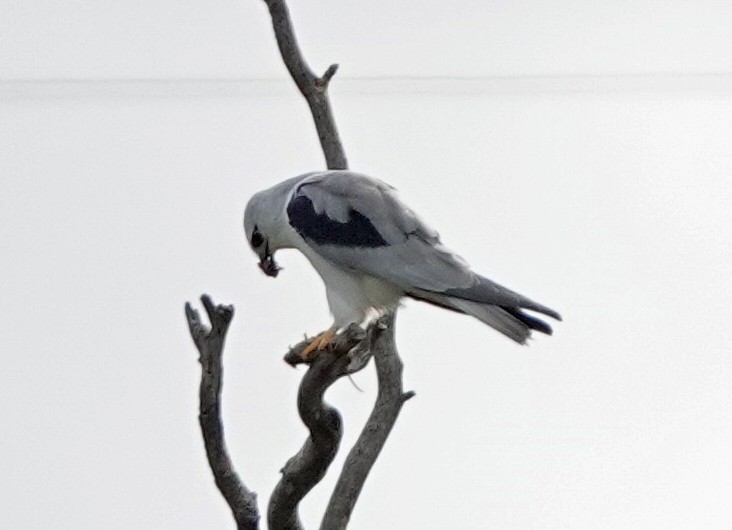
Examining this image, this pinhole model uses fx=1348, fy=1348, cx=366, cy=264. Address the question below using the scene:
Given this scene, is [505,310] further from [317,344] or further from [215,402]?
[215,402]

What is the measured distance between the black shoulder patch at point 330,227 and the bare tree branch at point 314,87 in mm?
248

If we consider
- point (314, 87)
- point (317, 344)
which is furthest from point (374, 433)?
point (314, 87)

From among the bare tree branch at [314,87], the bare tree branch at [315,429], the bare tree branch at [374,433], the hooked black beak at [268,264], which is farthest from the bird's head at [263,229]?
the bare tree branch at [315,429]

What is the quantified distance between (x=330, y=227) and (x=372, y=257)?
9cm

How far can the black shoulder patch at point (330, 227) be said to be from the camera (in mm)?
2387

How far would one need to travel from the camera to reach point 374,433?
8.08 feet

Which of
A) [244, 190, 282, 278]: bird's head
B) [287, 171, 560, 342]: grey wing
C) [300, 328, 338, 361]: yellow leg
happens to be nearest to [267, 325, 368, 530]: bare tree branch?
[300, 328, 338, 361]: yellow leg

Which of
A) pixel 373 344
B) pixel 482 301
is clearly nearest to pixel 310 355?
pixel 373 344

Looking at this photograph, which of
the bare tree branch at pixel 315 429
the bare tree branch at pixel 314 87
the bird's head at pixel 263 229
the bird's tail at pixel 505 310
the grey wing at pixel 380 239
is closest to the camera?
the bare tree branch at pixel 315 429

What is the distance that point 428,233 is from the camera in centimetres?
242

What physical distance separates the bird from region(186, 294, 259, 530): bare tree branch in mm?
189

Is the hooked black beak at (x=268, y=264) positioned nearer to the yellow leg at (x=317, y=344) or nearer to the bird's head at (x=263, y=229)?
the bird's head at (x=263, y=229)

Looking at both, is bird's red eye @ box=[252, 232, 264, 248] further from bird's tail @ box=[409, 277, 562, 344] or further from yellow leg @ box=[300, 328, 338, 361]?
bird's tail @ box=[409, 277, 562, 344]

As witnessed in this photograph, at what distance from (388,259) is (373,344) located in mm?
152
